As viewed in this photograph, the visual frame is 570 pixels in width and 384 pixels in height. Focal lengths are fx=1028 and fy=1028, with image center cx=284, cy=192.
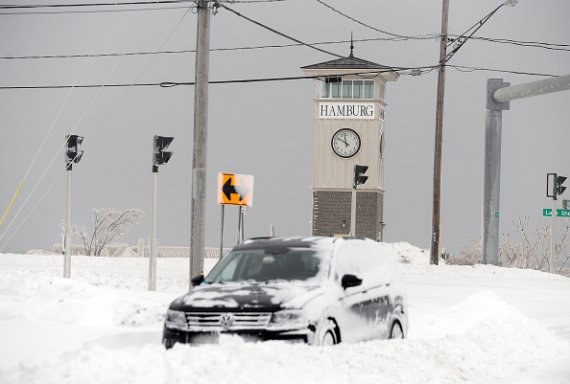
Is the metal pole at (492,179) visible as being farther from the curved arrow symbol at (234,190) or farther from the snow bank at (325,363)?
the snow bank at (325,363)

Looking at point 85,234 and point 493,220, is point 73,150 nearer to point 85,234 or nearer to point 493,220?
point 493,220

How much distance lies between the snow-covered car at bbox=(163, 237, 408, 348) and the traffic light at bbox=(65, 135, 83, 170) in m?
12.7

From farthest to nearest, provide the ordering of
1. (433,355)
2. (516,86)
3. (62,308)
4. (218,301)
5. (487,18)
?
(516,86), (487,18), (62,308), (433,355), (218,301)

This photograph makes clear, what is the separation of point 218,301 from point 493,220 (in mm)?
35641

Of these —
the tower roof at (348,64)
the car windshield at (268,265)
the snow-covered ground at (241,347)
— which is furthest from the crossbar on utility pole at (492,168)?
the car windshield at (268,265)

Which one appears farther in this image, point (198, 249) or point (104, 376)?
point (198, 249)

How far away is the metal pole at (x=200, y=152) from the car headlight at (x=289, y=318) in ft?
36.8

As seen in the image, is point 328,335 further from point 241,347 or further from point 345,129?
point 345,129

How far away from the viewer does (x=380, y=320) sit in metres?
14.8

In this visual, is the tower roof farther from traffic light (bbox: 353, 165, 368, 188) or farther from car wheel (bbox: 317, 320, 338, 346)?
car wheel (bbox: 317, 320, 338, 346)

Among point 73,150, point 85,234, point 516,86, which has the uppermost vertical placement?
point 516,86

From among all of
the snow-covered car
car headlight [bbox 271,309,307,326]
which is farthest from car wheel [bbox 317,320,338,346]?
car headlight [bbox 271,309,307,326]

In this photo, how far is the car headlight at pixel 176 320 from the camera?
42.1 feet

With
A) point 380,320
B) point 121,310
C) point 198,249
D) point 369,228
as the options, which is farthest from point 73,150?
point 369,228
